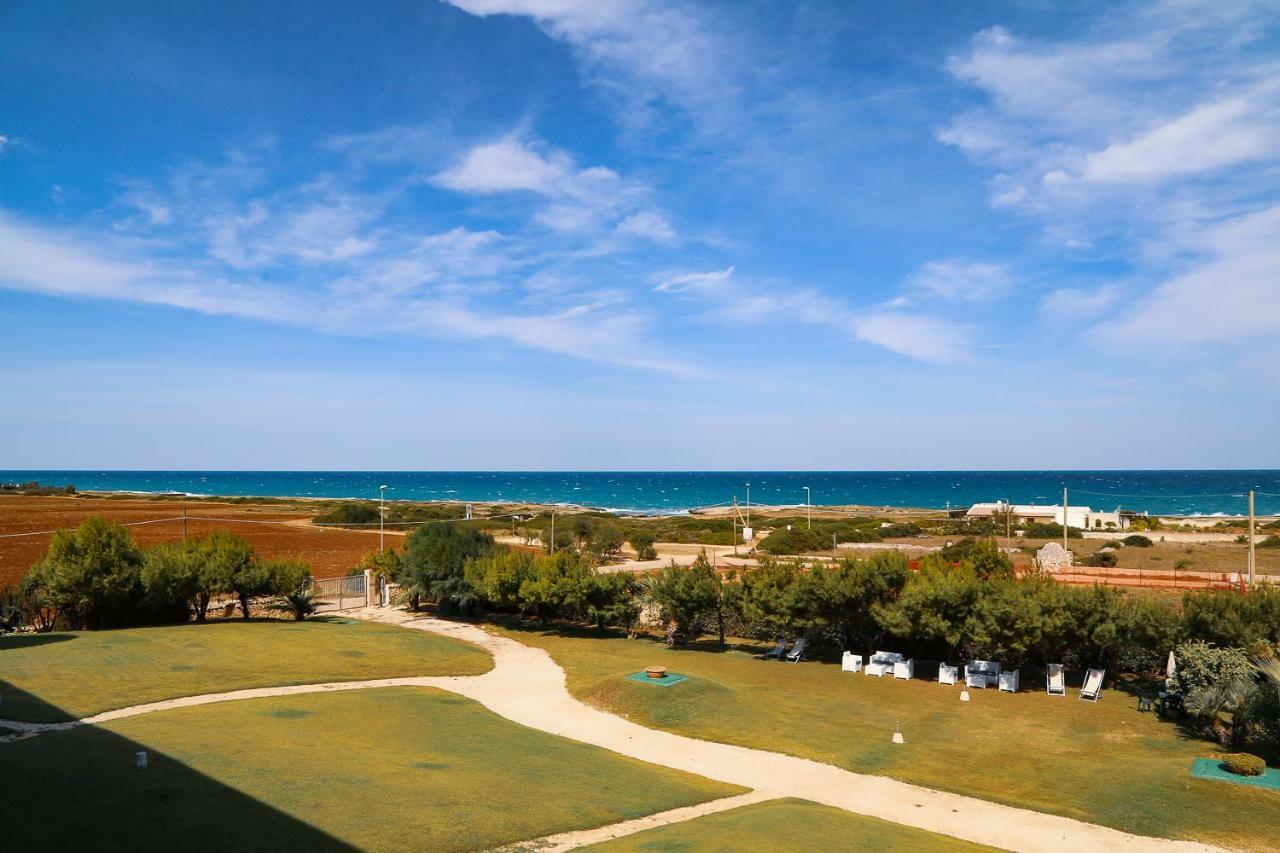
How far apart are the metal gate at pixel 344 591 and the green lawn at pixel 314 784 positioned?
24.2 metres

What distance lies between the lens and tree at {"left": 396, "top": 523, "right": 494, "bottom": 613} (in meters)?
40.4

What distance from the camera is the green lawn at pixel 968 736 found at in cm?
1625

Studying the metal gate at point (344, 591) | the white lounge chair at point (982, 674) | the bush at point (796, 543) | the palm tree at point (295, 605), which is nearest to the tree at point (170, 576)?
the palm tree at point (295, 605)

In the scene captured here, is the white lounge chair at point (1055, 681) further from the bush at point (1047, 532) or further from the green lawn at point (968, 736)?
the bush at point (1047, 532)

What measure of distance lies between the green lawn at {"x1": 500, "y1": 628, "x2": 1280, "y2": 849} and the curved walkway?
54 centimetres

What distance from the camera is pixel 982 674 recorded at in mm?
27156

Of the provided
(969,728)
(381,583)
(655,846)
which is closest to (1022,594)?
(969,728)

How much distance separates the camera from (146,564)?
111 ft

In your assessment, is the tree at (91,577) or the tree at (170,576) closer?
the tree at (91,577)

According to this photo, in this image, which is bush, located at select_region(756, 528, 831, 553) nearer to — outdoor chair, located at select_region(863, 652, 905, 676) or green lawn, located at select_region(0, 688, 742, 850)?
outdoor chair, located at select_region(863, 652, 905, 676)

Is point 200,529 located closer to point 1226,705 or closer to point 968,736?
point 968,736

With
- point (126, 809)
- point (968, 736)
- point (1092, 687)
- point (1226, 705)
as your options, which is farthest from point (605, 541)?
point (126, 809)

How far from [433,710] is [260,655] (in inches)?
376

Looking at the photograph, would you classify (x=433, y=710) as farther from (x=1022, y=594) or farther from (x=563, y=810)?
(x=1022, y=594)
